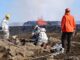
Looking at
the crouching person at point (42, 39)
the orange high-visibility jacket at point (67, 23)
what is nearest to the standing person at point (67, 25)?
the orange high-visibility jacket at point (67, 23)

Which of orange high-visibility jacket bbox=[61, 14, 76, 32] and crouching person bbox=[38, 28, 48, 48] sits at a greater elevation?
orange high-visibility jacket bbox=[61, 14, 76, 32]

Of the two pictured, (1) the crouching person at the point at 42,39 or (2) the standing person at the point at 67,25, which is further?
(1) the crouching person at the point at 42,39

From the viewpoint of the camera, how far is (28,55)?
68.7 feet

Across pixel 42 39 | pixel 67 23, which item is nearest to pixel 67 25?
pixel 67 23

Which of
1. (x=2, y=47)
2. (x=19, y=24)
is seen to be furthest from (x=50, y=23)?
(x=2, y=47)

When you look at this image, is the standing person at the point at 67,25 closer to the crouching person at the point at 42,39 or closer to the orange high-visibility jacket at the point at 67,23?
the orange high-visibility jacket at the point at 67,23

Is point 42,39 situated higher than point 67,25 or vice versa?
point 67,25

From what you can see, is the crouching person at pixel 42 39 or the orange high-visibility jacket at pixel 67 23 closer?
the orange high-visibility jacket at pixel 67 23

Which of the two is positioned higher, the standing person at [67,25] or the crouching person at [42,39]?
the standing person at [67,25]

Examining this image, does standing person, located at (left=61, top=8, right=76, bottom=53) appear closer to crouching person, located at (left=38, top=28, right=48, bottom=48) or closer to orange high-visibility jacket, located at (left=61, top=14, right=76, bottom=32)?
orange high-visibility jacket, located at (left=61, top=14, right=76, bottom=32)

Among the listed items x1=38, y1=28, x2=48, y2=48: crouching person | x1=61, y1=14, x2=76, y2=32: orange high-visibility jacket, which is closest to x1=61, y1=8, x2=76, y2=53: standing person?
x1=61, y1=14, x2=76, y2=32: orange high-visibility jacket

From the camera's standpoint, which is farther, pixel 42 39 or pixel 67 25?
pixel 42 39

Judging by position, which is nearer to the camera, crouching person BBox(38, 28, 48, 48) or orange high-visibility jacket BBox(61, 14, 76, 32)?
orange high-visibility jacket BBox(61, 14, 76, 32)

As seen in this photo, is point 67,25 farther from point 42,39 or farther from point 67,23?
point 42,39
